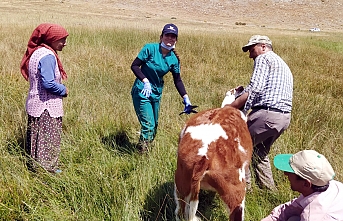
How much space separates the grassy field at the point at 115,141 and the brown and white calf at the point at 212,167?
40 centimetres

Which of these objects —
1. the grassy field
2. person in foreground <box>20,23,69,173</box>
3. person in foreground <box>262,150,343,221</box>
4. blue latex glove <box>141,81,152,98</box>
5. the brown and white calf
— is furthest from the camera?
blue latex glove <box>141,81,152,98</box>

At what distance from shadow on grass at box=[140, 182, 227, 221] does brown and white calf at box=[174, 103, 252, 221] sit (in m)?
0.34

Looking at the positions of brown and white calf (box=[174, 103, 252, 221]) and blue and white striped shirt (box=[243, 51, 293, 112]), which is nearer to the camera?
brown and white calf (box=[174, 103, 252, 221])

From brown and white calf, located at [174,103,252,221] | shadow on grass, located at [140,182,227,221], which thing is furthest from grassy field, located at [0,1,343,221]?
brown and white calf, located at [174,103,252,221]

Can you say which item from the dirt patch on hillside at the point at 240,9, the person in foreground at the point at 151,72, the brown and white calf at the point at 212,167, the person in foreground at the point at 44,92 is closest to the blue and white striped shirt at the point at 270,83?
the brown and white calf at the point at 212,167

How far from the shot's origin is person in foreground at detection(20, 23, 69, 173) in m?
3.68

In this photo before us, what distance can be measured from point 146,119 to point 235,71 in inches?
236

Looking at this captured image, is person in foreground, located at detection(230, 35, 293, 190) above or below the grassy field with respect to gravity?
above

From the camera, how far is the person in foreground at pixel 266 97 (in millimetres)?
3713

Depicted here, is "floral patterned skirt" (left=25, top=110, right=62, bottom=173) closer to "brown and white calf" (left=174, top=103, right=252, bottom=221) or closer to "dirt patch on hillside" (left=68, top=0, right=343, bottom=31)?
"brown and white calf" (left=174, top=103, right=252, bottom=221)

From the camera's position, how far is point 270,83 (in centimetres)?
371

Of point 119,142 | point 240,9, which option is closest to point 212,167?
point 119,142

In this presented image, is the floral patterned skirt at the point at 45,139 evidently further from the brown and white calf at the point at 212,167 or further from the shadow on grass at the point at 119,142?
the brown and white calf at the point at 212,167

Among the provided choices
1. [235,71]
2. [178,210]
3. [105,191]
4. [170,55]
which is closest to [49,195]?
[105,191]
